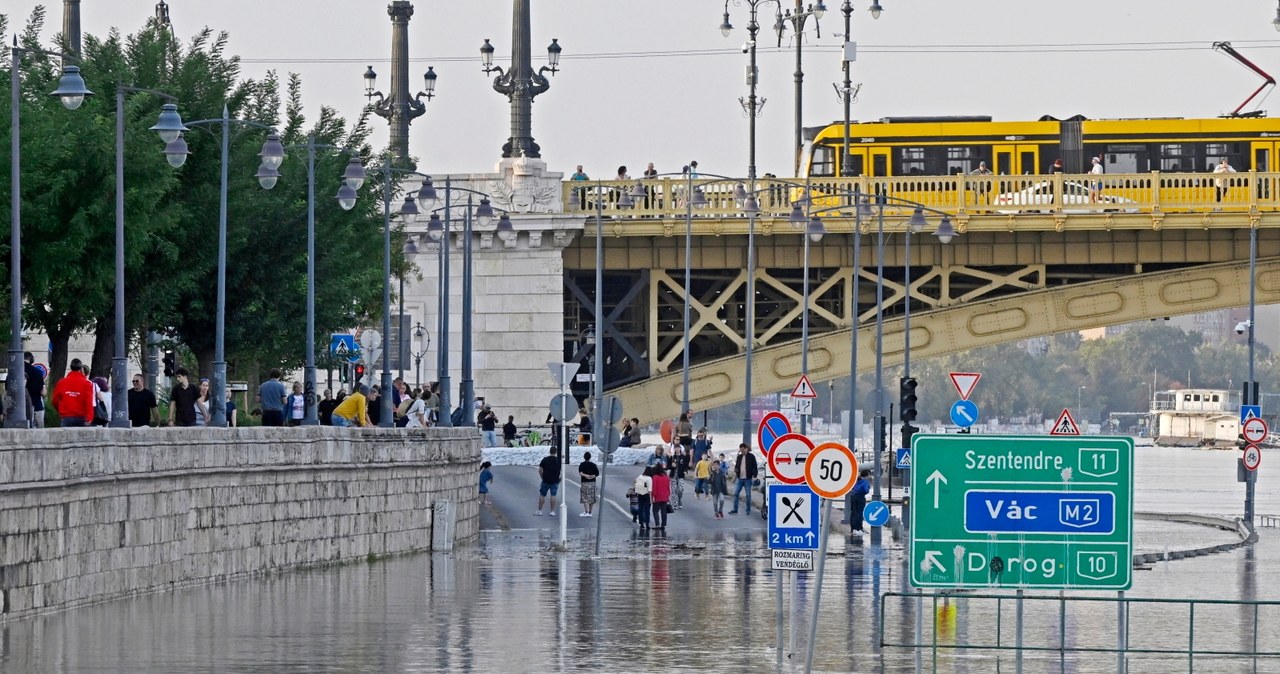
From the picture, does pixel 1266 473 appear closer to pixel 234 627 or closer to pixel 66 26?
pixel 66 26

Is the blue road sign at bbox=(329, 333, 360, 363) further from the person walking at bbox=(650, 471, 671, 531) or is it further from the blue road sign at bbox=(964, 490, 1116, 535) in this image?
the blue road sign at bbox=(964, 490, 1116, 535)

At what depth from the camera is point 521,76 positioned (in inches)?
1892

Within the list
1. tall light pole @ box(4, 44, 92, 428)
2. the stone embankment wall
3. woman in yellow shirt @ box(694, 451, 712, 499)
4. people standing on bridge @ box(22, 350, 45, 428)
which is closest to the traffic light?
woman in yellow shirt @ box(694, 451, 712, 499)

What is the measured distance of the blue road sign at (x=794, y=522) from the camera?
67.9 feet

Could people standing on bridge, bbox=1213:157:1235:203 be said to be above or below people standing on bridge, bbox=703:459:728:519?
above

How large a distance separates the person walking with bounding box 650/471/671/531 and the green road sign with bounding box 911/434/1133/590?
2857 cm

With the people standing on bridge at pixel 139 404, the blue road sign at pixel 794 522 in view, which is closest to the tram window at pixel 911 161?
the people standing on bridge at pixel 139 404

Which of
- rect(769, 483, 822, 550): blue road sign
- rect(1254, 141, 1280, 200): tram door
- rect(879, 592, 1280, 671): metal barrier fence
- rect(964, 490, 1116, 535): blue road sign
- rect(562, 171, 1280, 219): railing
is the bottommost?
rect(879, 592, 1280, 671): metal barrier fence

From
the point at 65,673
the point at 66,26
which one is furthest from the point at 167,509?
the point at 66,26

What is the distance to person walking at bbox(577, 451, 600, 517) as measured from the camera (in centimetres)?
4572

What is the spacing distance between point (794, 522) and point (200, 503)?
9827 mm

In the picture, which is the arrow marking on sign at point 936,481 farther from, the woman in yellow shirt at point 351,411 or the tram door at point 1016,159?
the tram door at point 1016,159

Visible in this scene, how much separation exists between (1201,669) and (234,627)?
29.1ft

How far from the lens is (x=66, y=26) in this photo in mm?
44969
